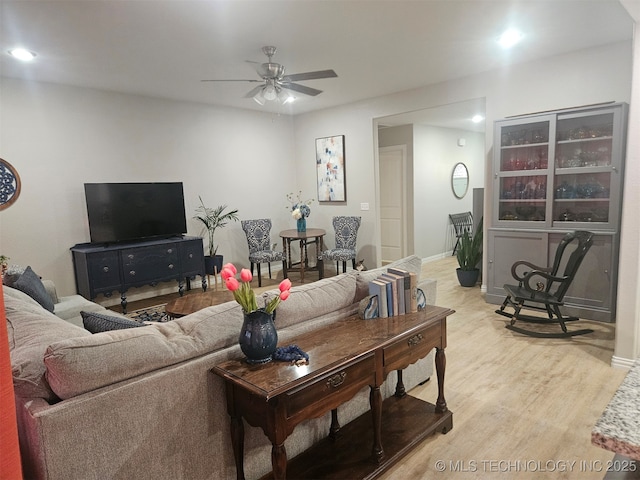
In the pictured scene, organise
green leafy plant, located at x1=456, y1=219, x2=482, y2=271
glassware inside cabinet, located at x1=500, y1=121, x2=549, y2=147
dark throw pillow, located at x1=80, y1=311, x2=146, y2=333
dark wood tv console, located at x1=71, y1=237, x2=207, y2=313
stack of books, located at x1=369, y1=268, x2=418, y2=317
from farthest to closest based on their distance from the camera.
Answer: green leafy plant, located at x1=456, y1=219, x2=482, y2=271, dark wood tv console, located at x1=71, y1=237, x2=207, y2=313, glassware inside cabinet, located at x1=500, y1=121, x2=549, y2=147, stack of books, located at x1=369, y1=268, x2=418, y2=317, dark throw pillow, located at x1=80, y1=311, x2=146, y2=333

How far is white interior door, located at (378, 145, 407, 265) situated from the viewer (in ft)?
23.5

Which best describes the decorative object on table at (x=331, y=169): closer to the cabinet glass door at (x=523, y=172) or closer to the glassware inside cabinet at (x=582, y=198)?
the cabinet glass door at (x=523, y=172)

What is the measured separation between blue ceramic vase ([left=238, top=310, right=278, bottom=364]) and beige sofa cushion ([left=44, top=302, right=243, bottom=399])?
→ 0.57 feet

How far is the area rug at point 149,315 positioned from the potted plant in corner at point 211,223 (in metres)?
0.98

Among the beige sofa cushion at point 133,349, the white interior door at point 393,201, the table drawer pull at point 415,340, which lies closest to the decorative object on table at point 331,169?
the white interior door at point 393,201

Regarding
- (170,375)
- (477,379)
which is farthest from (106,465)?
(477,379)

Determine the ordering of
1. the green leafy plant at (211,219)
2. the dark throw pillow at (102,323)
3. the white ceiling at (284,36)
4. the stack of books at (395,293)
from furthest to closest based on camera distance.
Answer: the green leafy plant at (211,219) < the white ceiling at (284,36) < the stack of books at (395,293) < the dark throw pillow at (102,323)

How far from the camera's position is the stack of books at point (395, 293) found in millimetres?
2146

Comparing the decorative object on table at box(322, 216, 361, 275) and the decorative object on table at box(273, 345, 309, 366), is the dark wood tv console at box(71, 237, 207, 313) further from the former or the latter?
the decorative object on table at box(273, 345, 309, 366)

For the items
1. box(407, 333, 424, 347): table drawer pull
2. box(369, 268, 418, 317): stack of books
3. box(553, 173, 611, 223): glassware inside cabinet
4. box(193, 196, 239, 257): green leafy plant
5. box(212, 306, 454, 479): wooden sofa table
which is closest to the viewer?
box(212, 306, 454, 479): wooden sofa table

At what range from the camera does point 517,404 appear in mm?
2531

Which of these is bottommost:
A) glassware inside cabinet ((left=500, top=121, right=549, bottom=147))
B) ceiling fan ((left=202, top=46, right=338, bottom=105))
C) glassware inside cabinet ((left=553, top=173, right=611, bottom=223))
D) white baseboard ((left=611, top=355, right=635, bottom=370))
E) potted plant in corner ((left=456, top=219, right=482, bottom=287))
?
white baseboard ((left=611, top=355, right=635, bottom=370))

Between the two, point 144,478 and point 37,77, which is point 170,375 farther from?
point 37,77

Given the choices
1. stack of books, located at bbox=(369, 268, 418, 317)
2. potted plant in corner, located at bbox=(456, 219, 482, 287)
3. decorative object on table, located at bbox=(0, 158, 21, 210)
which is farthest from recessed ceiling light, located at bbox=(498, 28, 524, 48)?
decorative object on table, located at bbox=(0, 158, 21, 210)
